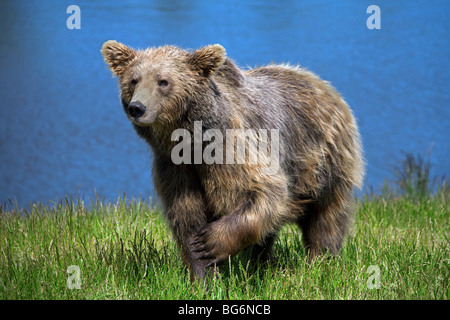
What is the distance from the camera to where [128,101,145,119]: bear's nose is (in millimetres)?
3660

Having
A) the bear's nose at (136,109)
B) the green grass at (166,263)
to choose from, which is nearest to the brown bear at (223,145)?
the bear's nose at (136,109)

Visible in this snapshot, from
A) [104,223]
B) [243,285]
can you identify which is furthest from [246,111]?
[104,223]

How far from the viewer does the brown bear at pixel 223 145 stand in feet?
12.8

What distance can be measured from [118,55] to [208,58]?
607mm

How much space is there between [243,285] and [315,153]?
120 centimetres

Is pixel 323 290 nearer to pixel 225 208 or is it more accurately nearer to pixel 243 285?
pixel 243 285

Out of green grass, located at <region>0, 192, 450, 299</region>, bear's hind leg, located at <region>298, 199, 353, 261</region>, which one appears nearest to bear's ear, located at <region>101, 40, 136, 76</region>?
green grass, located at <region>0, 192, 450, 299</region>

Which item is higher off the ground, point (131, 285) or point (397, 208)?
point (397, 208)

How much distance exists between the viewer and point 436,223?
19.3 ft

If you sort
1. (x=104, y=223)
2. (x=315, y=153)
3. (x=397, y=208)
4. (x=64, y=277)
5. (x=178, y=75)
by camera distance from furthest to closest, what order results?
(x=397, y=208)
(x=104, y=223)
(x=315, y=153)
(x=64, y=277)
(x=178, y=75)

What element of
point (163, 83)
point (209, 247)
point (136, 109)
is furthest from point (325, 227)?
point (136, 109)

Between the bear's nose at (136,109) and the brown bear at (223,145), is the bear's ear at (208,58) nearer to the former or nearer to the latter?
the brown bear at (223,145)

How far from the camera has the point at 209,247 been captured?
4.06 metres

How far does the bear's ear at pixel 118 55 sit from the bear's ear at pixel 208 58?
0.41m
